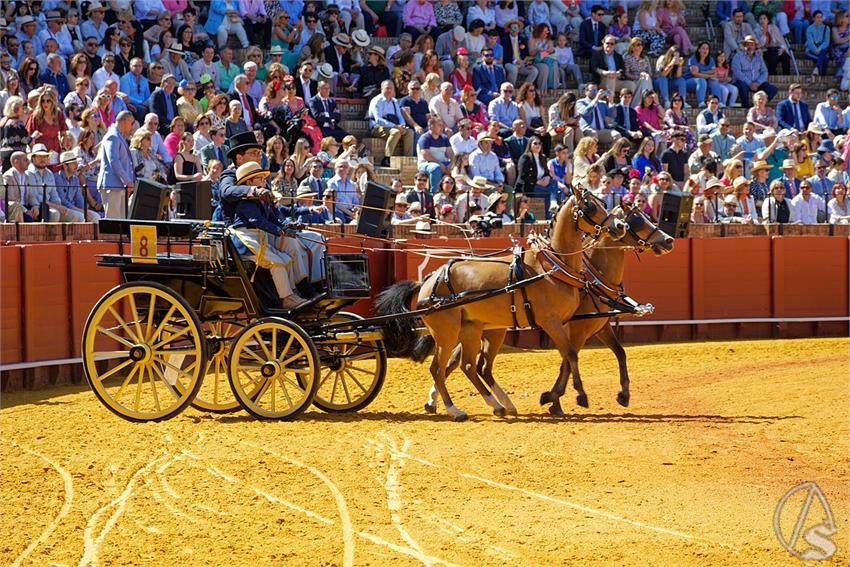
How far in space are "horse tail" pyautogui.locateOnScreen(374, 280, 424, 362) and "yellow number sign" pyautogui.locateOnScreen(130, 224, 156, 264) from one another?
7.05 ft

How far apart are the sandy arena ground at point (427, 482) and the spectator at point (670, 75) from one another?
39.0ft

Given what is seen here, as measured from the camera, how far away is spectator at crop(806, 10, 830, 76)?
1091 inches

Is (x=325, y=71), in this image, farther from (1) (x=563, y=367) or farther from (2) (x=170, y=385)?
(2) (x=170, y=385)

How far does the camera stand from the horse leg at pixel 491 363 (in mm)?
12469

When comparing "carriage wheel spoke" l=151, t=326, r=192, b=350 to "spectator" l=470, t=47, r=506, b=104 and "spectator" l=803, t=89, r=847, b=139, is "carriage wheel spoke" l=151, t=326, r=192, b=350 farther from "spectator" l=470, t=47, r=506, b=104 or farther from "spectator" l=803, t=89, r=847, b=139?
"spectator" l=803, t=89, r=847, b=139

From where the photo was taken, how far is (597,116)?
22.2 metres

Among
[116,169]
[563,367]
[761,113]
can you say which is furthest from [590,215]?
[761,113]

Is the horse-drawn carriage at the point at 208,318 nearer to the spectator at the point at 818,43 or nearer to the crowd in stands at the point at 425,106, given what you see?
the crowd in stands at the point at 425,106

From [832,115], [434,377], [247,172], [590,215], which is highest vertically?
[832,115]

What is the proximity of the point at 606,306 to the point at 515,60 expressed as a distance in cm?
1137

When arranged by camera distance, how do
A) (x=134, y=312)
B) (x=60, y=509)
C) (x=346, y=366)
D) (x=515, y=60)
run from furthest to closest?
(x=515, y=60) < (x=346, y=366) < (x=134, y=312) < (x=60, y=509)

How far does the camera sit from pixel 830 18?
93.1ft

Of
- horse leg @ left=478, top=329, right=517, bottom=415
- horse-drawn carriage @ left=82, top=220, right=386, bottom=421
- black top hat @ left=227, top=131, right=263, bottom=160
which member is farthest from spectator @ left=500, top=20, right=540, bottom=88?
horse-drawn carriage @ left=82, top=220, right=386, bottom=421

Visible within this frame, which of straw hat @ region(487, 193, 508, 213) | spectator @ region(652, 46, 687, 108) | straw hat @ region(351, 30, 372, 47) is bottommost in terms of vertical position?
straw hat @ region(487, 193, 508, 213)
